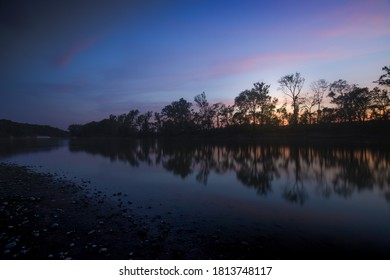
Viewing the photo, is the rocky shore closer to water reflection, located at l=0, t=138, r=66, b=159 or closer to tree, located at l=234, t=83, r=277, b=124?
water reflection, located at l=0, t=138, r=66, b=159

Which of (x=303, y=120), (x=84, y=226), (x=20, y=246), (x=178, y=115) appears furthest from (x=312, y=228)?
(x=178, y=115)

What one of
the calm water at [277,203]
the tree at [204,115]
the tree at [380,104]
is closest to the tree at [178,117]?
the tree at [204,115]

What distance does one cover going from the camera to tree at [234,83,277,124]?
97.4 metres

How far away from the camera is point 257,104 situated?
10006cm

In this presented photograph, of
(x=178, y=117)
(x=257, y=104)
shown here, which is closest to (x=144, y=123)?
(x=178, y=117)

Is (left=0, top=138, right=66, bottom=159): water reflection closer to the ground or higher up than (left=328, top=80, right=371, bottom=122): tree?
closer to the ground

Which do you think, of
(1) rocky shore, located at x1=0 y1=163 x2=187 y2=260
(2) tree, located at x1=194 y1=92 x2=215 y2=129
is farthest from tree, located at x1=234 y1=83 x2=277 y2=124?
(1) rocky shore, located at x1=0 y1=163 x2=187 y2=260

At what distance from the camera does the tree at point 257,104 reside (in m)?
97.4

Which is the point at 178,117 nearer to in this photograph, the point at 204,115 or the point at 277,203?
the point at 204,115

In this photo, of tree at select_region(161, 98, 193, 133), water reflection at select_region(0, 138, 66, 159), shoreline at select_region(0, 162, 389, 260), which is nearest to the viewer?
shoreline at select_region(0, 162, 389, 260)

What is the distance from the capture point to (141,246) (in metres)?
7.59

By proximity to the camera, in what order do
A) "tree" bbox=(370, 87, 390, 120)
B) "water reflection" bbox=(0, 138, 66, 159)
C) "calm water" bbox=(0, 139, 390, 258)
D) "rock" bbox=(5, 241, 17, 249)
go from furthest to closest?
1. "tree" bbox=(370, 87, 390, 120)
2. "water reflection" bbox=(0, 138, 66, 159)
3. "calm water" bbox=(0, 139, 390, 258)
4. "rock" bbox=(5, 241, 17, 249)

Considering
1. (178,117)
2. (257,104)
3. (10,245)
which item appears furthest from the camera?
(178,117)

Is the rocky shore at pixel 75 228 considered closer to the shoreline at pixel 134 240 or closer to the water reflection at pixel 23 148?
the shoreline at pixel 134 240
